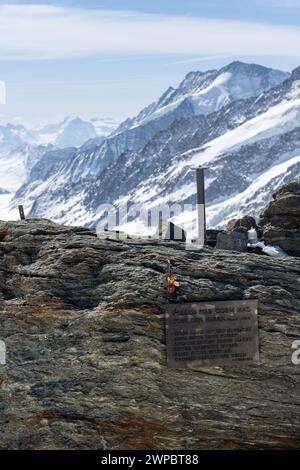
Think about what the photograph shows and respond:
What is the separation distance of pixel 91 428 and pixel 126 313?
2.53 meters

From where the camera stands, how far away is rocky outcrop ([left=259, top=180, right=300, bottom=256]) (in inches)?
773

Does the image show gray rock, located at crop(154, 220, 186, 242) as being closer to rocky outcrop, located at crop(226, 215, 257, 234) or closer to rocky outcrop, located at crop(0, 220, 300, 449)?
rocky outcrop, located at crop(0, 220, 300, 449)

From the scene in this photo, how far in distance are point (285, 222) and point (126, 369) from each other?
27.0 feet

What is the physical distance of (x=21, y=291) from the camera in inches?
590

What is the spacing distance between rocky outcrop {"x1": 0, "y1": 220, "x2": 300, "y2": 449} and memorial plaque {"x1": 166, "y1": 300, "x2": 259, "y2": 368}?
0.19 metres

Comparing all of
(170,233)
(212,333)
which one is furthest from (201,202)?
(212,333)

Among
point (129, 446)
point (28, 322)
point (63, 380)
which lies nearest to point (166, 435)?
point (129, 446)

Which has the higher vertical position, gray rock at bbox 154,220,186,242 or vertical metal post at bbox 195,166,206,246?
vertical metal post at bbox 195,166,206,246

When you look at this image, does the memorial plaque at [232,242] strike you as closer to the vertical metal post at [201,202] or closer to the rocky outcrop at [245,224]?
the vertical metal post at [201,202]

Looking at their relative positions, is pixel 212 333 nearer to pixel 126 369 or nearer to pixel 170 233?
pixel 126 369

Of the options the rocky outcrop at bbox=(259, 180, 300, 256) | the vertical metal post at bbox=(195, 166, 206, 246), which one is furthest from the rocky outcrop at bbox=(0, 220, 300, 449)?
the vertical metal post at bbox=(195, 166, 206, 246)

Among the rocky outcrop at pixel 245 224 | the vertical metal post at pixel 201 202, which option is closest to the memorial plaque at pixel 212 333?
the vertical metal post at pixel 201 202

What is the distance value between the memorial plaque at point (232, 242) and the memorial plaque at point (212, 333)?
471cm
